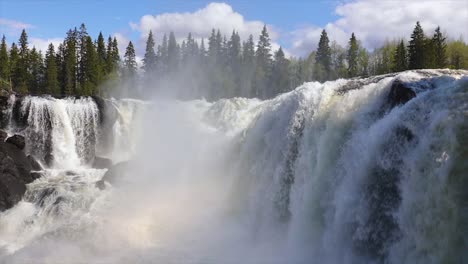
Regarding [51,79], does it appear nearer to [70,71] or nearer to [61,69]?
[70,71]

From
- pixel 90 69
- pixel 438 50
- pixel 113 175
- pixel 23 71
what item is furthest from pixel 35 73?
pixel 438 50

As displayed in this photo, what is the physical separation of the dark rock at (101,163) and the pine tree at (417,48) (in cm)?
2857

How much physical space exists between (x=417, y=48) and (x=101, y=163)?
2999cm

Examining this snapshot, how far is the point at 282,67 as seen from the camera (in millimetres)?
67938

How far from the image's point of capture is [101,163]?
2192cm

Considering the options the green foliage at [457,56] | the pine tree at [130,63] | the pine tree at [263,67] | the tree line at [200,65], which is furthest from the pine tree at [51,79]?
the green foliage at [457,56]

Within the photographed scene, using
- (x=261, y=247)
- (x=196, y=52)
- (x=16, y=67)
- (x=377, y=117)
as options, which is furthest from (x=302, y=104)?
(x=196, y=52)

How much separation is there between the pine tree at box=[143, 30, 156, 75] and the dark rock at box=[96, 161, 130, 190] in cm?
5730

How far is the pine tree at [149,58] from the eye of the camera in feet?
248

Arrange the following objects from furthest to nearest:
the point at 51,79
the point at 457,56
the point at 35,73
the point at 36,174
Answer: the point at 457,56
the point at 35,73
the point at 51,79
the point at 36,174

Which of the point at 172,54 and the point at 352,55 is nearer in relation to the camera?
the point at 352,55

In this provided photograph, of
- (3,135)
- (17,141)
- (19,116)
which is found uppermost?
(19,116)

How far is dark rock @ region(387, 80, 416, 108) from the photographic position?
1012 cm

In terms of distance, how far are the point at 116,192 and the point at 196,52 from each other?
215 ft
